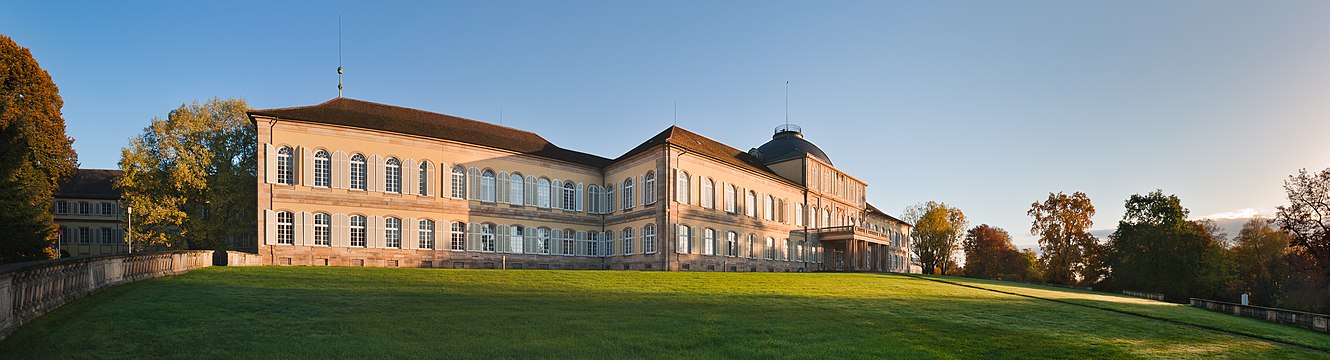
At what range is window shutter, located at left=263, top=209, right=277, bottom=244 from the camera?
33000mm

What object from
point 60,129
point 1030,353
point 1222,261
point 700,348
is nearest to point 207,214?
point 60,129

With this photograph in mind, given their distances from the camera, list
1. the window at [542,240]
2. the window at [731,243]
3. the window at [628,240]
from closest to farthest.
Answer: the window at [542,240]
the window at [628,240]
the window at [731,243]

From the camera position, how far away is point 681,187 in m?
Result: 42.6

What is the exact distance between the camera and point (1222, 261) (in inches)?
1828

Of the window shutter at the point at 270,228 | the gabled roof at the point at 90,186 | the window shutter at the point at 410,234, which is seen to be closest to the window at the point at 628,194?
the window shutter at the point at 410,234

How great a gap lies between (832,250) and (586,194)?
25755mm

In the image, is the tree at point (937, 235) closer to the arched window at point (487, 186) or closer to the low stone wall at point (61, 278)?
the arched window at point (487, 186)

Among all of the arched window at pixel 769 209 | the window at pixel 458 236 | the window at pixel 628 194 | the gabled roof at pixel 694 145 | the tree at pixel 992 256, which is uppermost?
the gabled roof at pixel 694 145

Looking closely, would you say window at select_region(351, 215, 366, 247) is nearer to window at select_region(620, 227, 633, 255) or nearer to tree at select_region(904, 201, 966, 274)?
window at select_region(620, 227, 633, 255)

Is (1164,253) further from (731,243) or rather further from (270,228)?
(270,228)

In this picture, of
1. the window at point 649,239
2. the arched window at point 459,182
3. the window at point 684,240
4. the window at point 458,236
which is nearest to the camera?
the window at point 458,236

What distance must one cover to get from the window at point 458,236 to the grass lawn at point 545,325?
699 inches

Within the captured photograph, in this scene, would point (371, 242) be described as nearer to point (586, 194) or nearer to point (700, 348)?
point (586, 194)

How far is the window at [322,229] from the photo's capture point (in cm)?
3462
